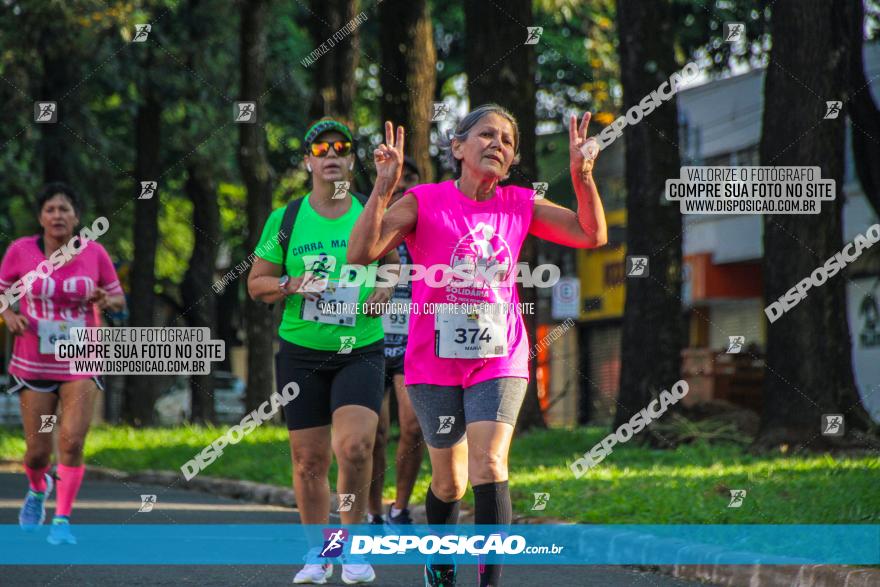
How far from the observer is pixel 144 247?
1041 inches

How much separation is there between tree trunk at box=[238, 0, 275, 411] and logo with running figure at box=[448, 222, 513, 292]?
1500 cm

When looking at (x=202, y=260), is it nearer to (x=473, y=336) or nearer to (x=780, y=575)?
(x=780, y=575)

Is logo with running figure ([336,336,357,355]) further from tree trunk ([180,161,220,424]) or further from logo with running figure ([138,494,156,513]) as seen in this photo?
tree trunk ([180,161,220,424])

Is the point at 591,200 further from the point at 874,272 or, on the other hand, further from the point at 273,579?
the point at 874,272

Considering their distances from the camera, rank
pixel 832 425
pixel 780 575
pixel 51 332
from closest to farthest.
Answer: pixel 780 575 → pixel 51 332 → pixel 832 425

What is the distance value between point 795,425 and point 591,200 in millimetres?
7882

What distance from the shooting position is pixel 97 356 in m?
9.72

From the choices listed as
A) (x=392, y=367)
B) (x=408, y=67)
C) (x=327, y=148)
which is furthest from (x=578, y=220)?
(x=408, y=67)

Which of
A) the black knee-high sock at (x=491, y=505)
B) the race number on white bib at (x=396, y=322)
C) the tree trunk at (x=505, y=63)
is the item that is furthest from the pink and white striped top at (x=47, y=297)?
the tree trunk at (x=505, y=63)

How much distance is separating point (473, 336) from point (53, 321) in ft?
14.3

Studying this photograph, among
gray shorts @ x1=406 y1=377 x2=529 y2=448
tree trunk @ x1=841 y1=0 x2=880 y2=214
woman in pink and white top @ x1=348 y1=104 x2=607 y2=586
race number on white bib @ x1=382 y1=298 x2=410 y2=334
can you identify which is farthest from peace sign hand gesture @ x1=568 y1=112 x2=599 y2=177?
tree trunk @ x1=841 y1=0 x2=880 y2=214

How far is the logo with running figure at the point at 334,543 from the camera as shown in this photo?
23.9ft

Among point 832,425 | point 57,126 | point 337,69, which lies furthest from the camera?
point 57,126

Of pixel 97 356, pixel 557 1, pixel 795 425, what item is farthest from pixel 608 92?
pixel 97 356
